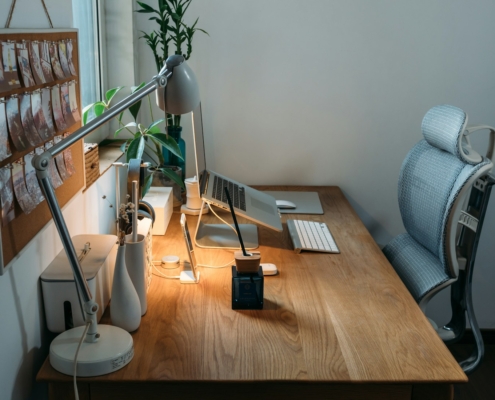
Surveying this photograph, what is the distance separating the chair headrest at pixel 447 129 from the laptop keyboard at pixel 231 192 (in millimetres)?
669

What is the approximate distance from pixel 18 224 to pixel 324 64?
174 cm

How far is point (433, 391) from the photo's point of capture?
3.84ft

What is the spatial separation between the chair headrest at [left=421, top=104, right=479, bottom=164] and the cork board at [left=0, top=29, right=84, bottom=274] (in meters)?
1.10

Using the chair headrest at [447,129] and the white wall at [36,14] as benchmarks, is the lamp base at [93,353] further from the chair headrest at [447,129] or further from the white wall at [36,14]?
the chair headrest at [447,129]

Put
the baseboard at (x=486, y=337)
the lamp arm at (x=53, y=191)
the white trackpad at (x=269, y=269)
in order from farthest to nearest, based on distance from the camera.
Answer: the baseboard at (x=486, y=337) → the white trackpad at (x=269, y=269) → the lamp arm at (x=53, y=191)

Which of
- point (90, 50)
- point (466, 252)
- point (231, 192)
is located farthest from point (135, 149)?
point (466, 252)

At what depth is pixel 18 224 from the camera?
1.08 metres

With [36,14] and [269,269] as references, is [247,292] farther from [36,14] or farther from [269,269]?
[36,14]

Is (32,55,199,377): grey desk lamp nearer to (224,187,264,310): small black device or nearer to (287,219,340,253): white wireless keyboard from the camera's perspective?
(224,187,264,310): small black device

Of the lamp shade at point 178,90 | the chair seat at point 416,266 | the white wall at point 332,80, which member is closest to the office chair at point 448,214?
the chair seat at point 416,266

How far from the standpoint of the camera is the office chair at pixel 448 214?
176 cm

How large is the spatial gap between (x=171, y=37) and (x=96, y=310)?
148 centimetres

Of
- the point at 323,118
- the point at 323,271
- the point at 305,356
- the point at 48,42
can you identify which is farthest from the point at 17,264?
the point at 323,118

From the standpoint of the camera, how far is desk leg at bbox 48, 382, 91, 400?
113 cm
